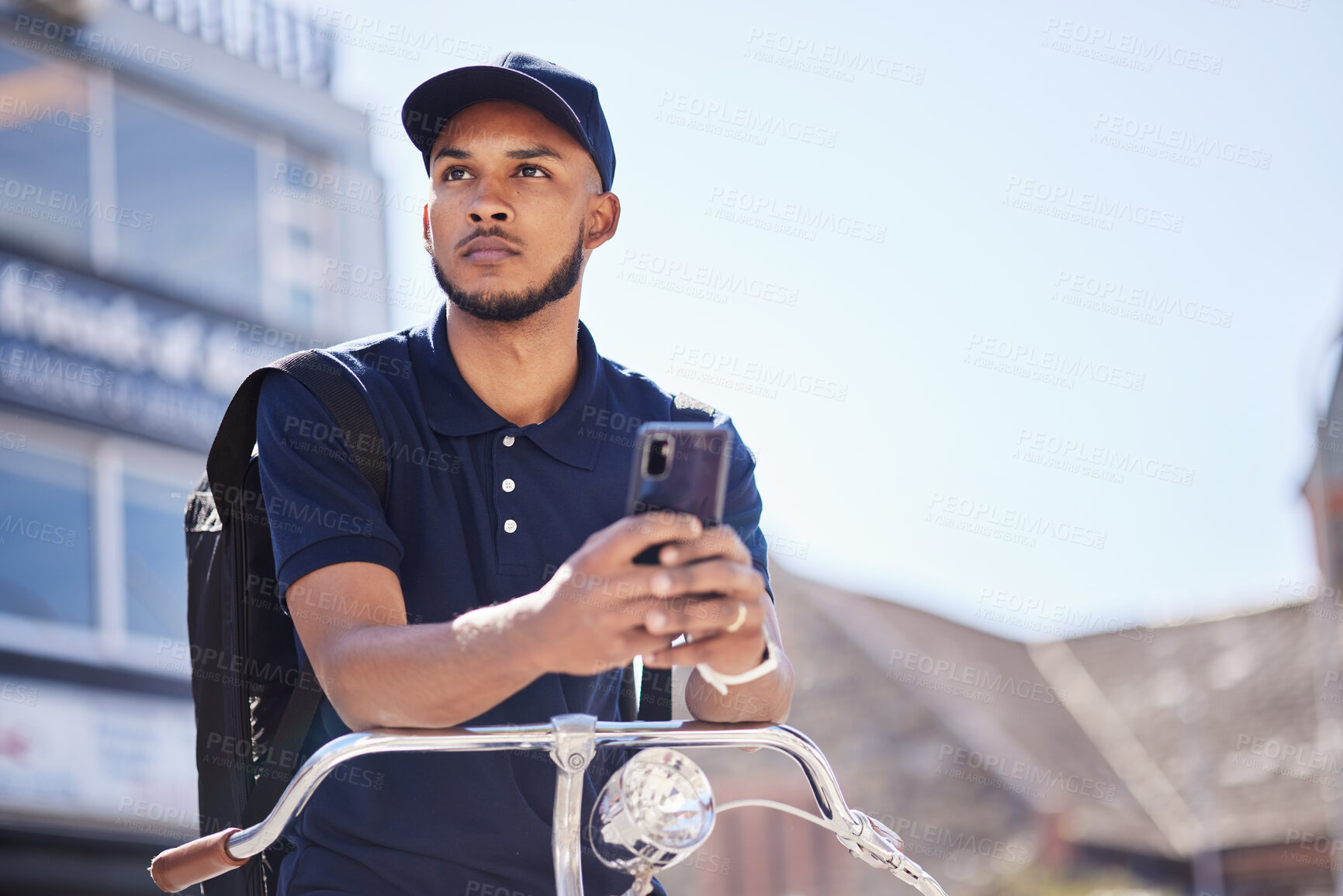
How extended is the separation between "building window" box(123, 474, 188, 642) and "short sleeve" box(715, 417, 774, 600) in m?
10.5

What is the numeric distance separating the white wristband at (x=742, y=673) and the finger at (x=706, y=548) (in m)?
0.25

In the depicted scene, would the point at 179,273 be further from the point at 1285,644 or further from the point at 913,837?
the point at 1285,644

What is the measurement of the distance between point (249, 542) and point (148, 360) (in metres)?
11.6

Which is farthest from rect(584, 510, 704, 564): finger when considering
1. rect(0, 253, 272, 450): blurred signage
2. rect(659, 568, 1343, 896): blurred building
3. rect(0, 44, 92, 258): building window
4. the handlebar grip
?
rect(659, 568, 1343, 896): blurred building

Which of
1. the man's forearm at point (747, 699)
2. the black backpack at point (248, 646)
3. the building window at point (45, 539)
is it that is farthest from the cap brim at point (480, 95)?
the building window at point (45, 539)

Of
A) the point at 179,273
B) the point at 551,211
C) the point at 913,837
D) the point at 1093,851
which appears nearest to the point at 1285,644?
the point at 1093,851

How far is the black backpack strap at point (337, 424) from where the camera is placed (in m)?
2.08

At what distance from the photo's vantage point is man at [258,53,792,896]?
1.49 m

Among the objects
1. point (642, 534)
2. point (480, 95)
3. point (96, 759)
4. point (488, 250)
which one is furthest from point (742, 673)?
point (96, 759)

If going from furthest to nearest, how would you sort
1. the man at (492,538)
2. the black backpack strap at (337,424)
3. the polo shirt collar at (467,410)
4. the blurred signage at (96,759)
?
1. the blurred signage at (96,759)
2. the polo shirt collar at (467,410)
3. the black backpack strap at (337,424)
4. the man at (492,538)

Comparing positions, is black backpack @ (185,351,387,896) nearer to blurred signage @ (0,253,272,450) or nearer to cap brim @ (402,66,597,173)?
cap brim @ (402,66,597,173)

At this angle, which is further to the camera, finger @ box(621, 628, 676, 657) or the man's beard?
the man's beard

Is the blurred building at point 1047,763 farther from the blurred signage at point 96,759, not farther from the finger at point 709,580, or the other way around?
the finger at point 709,580

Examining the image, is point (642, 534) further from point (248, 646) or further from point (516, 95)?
point (516, 95)
